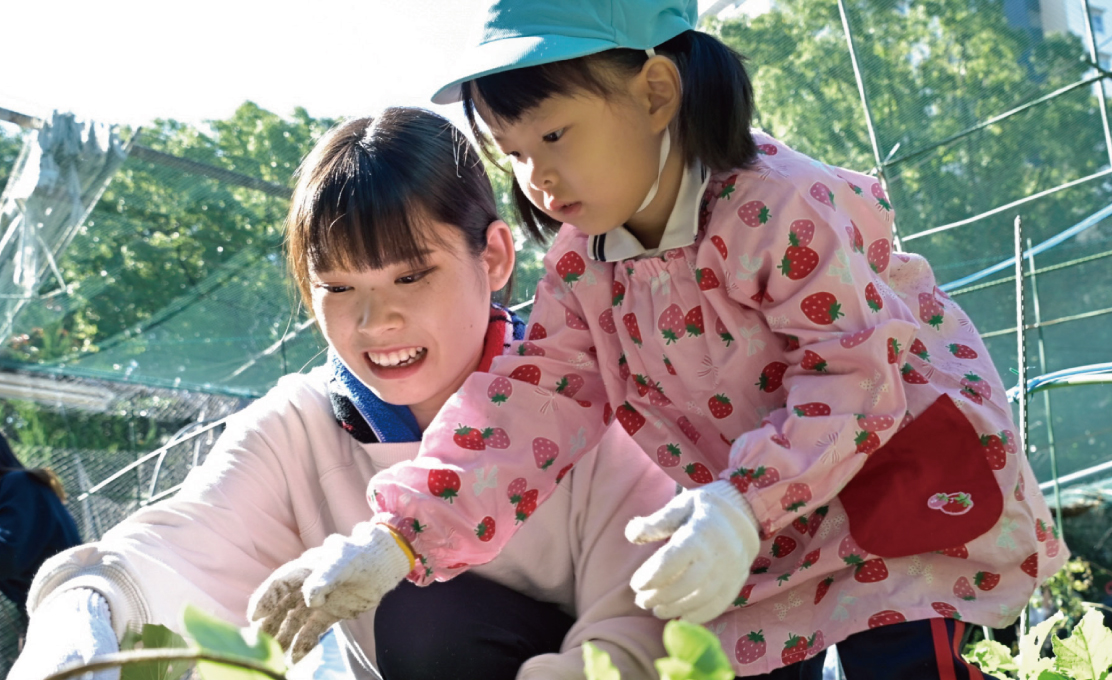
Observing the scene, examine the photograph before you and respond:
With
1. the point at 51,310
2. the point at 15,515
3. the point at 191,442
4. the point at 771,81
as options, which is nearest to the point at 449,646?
the point at 15,515

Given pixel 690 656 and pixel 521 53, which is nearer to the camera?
pixel 690 656

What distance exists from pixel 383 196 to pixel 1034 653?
0.78 meters

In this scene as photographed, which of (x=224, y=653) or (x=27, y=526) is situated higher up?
(x=224, y=653)

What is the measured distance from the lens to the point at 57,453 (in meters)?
5.80

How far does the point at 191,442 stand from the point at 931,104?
13.4ft

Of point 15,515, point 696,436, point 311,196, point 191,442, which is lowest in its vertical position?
point 191,442

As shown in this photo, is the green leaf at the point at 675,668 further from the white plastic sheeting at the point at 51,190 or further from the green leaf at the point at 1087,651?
the white plastic sheeting at the point at 51,190

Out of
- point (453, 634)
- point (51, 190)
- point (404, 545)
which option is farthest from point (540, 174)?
point (51, 190)

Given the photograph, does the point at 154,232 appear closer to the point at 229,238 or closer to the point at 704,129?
the point at 229,238

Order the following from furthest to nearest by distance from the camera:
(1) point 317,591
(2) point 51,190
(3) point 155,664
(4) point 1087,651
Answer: (2) point 51,190 < (1) point 317,591 < (4) point 1087,651 < (3) point 155,664

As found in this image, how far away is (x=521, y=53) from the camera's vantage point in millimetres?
955

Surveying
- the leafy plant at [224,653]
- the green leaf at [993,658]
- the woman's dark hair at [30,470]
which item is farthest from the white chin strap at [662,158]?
the woman's dark hair at [30,470]

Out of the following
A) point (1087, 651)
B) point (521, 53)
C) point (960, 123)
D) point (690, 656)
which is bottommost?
point (960, 123)

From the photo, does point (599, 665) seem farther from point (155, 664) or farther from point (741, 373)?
point (741, 373)
